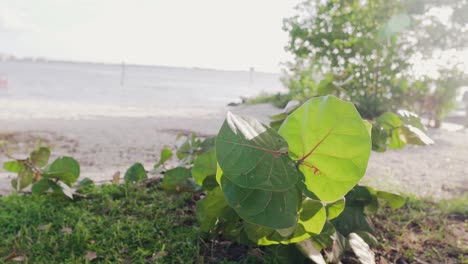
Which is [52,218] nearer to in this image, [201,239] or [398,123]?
[201,239]

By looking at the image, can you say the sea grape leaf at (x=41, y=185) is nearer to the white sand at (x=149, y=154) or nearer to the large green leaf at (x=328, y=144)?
the white sand at (x=149, y=154)

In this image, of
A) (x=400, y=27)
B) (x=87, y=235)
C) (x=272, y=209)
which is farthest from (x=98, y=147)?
(x=400, y=27)

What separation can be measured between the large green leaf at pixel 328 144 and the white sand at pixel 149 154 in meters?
1.79

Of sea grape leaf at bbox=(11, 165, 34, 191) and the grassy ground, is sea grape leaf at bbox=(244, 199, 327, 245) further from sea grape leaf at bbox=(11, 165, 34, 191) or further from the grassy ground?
sea grape leaf at bbox=(11, 165, 34, 191)

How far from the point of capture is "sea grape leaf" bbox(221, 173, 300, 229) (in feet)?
2.38

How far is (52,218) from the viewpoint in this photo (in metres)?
1.61

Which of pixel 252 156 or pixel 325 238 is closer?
pixel 252 156

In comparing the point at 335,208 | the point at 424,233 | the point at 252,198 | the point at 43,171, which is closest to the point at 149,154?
the point at 43,171

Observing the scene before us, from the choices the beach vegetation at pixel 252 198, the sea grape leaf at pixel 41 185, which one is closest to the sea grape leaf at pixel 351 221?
the beach vegetation at pixel 252 198

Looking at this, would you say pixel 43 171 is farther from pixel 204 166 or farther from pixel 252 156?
pixel 252 156

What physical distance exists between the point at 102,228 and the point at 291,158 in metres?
1.01

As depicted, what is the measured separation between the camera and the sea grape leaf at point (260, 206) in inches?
28.5

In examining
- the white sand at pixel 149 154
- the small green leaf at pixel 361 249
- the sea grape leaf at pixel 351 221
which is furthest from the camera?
the white sand at pixel 149 154

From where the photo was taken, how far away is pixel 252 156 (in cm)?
66
